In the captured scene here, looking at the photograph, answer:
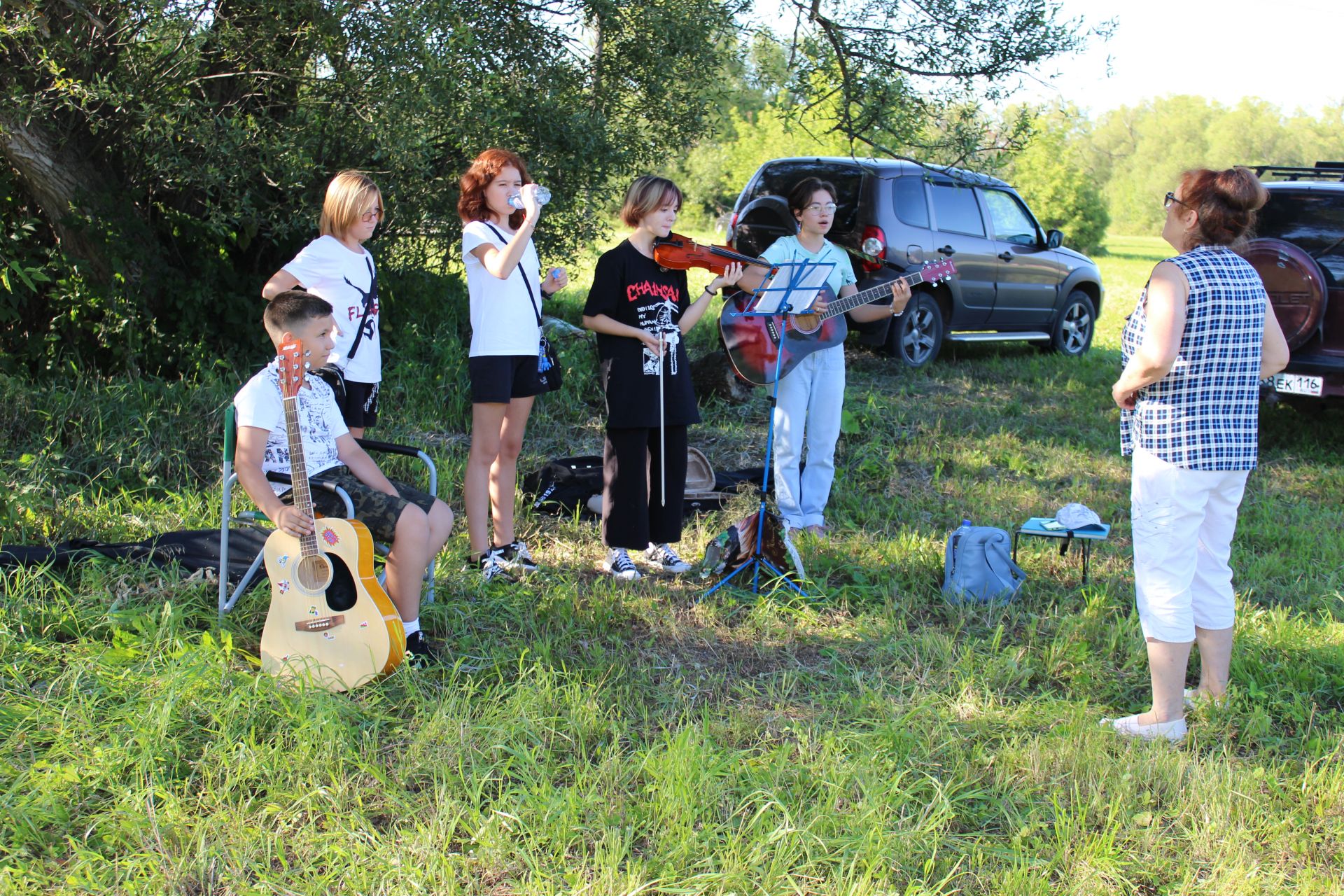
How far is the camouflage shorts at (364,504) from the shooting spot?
12.0 feet

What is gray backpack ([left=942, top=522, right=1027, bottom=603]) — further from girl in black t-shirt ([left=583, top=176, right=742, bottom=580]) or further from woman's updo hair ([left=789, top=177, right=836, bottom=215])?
woman's updo hair ([left=789, top=177, right=836, bottom=215])

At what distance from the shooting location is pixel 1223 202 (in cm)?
315

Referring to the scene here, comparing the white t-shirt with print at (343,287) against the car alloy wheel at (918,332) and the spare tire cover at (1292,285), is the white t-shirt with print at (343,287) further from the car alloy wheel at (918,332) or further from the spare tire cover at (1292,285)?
the car alloy wheel at (918,332)

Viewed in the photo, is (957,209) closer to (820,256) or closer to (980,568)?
(820,256)

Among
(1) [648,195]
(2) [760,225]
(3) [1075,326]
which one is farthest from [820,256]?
(3) [1075,326]

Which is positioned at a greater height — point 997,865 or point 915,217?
point 915,217

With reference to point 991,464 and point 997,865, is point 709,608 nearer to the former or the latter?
point 997,865

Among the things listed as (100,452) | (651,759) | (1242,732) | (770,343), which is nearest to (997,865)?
(651,759)

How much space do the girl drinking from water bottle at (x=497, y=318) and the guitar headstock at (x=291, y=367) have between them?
0.92m

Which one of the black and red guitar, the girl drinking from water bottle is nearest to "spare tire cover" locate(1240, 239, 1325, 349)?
the black and red guitar

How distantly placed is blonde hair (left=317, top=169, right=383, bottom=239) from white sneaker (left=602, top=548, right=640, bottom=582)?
1771 mm

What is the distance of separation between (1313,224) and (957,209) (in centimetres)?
344

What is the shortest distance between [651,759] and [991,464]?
443 centimetres

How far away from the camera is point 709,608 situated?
14.2 feet
